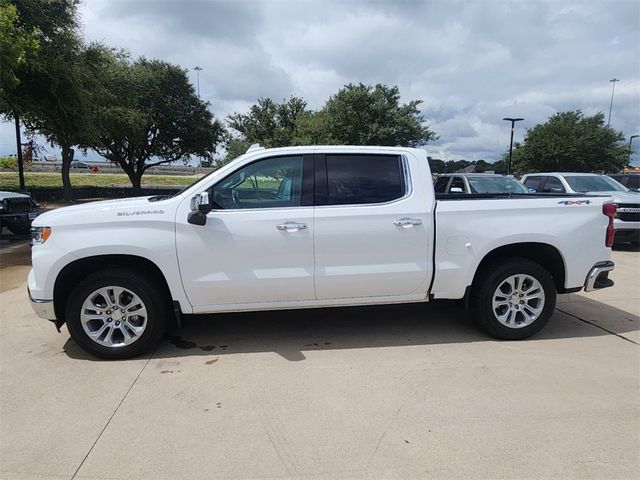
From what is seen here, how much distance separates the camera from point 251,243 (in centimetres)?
430

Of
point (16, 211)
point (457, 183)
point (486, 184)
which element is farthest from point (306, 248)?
point (16, 211)

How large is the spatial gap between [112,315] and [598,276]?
188 inches

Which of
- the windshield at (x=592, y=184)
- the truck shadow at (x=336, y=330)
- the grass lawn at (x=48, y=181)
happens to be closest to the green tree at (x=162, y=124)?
the grass lawn at (x=48, y=181)

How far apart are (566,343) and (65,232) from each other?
489cm

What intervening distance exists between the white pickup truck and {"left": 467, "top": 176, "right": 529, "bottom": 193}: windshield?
23.9 feet

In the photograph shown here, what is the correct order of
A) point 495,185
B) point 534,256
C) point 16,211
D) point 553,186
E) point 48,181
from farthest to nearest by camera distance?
point 48,181 → point 553,186 → point 495,185 → point 16,211 → point 534,256

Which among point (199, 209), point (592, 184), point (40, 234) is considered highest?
point (592, 184)

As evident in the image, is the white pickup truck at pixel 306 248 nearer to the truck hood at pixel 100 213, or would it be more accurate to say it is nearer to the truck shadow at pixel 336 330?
the truck hood at pixel 100 213

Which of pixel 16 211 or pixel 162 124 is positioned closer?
pixel 16 211

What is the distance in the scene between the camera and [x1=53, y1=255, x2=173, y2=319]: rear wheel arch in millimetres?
4297

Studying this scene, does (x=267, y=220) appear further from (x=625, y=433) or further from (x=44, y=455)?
(x=625, y=433)

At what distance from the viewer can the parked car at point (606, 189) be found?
1035 centimetres

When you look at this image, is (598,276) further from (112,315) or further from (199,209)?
(112,315)

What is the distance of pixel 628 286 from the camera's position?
7168 mm
